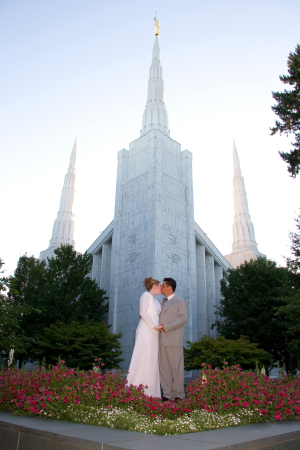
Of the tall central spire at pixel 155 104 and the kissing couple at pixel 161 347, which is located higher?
the tall central spire at pixel 155 104

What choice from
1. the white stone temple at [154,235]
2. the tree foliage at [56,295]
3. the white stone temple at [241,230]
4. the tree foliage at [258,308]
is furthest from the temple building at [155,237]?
the white stone temple at [241,230]

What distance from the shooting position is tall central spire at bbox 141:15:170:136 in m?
31.5

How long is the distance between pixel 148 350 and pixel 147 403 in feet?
4.02

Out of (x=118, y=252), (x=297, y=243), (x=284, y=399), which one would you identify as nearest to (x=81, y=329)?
(x=118, y=252)

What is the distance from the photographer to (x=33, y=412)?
5.38m

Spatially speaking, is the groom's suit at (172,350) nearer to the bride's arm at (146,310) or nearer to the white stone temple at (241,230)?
the bride's arm at (146,310)

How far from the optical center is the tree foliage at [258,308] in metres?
23.9

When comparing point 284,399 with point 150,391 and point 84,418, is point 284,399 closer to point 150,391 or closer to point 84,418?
point 150,391

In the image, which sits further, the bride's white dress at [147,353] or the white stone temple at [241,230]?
the white stone temple at [241,230]

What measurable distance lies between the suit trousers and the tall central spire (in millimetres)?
25939

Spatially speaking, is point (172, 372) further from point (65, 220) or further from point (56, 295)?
point (65, 220)

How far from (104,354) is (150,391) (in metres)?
13.0

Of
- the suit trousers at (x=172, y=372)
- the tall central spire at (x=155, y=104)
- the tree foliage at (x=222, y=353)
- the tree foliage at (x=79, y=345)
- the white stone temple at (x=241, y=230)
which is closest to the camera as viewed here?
the suit trousers at (x=172, y=372)

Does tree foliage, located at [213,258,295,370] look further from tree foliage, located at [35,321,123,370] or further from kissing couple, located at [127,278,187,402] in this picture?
kissing couple, located at [127,278,187,402]
